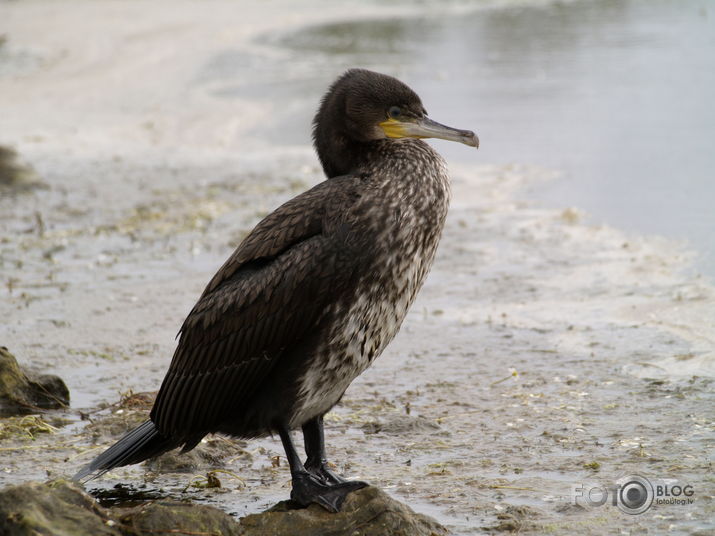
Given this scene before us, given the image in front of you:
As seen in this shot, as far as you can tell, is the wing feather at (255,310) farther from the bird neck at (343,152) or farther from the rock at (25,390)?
the rock at (25,390)

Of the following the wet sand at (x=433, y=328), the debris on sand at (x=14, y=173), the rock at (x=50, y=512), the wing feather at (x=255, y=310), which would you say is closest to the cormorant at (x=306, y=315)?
the wing feather at (x=255, y=310)

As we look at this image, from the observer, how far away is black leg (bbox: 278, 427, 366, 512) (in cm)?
434

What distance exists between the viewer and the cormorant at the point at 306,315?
4297mm

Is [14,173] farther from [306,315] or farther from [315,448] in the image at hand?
[306,315]

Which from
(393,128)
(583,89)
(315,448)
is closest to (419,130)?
(393,128)

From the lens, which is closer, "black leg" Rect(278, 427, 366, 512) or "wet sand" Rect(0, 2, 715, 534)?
"black leg" Rect(278, 427, 366, 512)

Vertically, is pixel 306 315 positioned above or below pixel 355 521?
above

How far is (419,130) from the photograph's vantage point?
4836 mm

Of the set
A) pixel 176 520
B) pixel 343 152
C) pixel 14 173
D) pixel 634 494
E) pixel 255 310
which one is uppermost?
pixel 343 152

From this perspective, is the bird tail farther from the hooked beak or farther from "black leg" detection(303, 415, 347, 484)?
the hooked beak

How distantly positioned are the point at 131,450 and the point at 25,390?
1.38 meters

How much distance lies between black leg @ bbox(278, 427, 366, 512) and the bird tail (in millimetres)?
500

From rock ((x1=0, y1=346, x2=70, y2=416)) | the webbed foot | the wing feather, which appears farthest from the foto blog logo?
rock ((x1=0, y1=346, x2=70, y2=416))

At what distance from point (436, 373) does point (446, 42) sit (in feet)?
41.1
